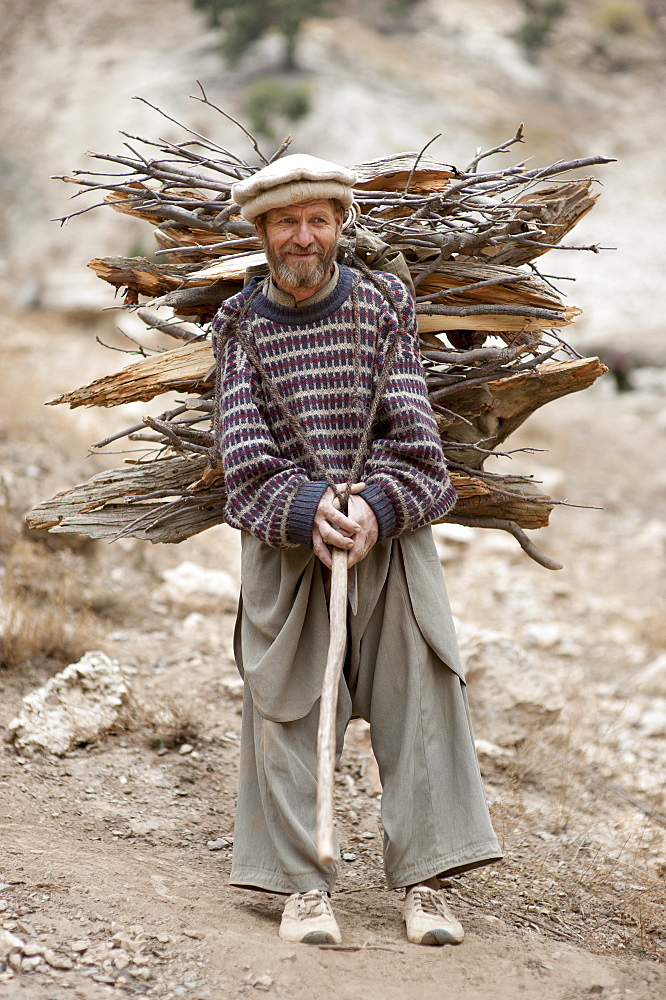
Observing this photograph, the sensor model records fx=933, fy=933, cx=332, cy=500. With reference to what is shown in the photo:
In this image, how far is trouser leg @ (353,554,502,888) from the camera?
95.6 inches

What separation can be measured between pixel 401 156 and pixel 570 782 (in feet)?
8.86

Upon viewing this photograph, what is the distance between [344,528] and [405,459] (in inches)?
10.7

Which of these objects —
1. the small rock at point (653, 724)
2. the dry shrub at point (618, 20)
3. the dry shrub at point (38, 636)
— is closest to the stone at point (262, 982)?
the dry shrub at point (38, 636)

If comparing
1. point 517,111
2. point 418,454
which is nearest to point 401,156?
point 418,454

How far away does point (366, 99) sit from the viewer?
1925 centimetres

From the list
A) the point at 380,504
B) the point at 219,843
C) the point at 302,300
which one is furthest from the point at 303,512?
the point at 219,843

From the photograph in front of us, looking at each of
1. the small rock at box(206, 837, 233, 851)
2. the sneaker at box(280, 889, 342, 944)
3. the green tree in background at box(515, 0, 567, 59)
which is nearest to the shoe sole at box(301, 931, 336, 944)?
the sneaker at box(280, 889, 342, 944)

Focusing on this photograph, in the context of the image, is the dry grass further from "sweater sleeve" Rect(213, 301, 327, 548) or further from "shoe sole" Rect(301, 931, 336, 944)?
"sweater sleeve" Rect(213, 301, 327, 548)

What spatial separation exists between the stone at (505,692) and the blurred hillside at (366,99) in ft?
33.5

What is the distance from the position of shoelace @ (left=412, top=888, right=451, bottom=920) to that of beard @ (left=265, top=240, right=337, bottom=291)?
161cm

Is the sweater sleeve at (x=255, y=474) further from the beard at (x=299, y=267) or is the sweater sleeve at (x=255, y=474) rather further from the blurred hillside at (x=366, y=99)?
the blurred hillside at (x=366, y=99)

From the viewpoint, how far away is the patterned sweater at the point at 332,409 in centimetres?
236

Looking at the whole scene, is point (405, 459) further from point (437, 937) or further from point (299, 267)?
point (437, 937)

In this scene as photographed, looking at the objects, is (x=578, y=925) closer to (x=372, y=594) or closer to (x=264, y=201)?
(x=372, y=594)
